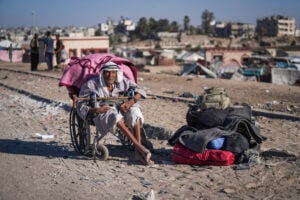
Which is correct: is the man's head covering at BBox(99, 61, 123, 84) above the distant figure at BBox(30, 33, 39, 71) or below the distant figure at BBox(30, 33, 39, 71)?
above

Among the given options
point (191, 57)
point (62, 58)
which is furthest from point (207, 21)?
point (62, 58)

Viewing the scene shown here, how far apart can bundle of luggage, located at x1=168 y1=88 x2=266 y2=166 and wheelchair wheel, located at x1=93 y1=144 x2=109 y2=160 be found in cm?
84

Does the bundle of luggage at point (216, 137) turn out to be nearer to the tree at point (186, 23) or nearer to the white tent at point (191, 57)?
the white tent at point (191, 57)

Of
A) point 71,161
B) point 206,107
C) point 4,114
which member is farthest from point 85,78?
point 4,114

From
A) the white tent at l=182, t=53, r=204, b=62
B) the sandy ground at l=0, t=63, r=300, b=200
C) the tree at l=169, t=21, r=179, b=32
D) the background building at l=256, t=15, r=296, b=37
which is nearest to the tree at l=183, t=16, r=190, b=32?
the tree at l=169, t=21, r=179, b=32

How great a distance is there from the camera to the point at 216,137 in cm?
545

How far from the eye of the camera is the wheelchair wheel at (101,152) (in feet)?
19.4

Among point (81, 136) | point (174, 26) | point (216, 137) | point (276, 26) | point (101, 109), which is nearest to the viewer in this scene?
point (216, 137)

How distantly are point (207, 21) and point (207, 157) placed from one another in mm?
170973

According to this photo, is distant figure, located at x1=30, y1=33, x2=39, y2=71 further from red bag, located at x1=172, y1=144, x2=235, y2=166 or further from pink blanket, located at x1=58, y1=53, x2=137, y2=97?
red bag, located at x1=172, y1=144, x2=235, y2=166

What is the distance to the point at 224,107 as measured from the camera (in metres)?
6.00

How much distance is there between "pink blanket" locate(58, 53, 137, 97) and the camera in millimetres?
6254

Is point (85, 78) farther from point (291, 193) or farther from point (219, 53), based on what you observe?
point (219, 53)

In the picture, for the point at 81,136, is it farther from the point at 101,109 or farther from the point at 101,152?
the point at 101,109
